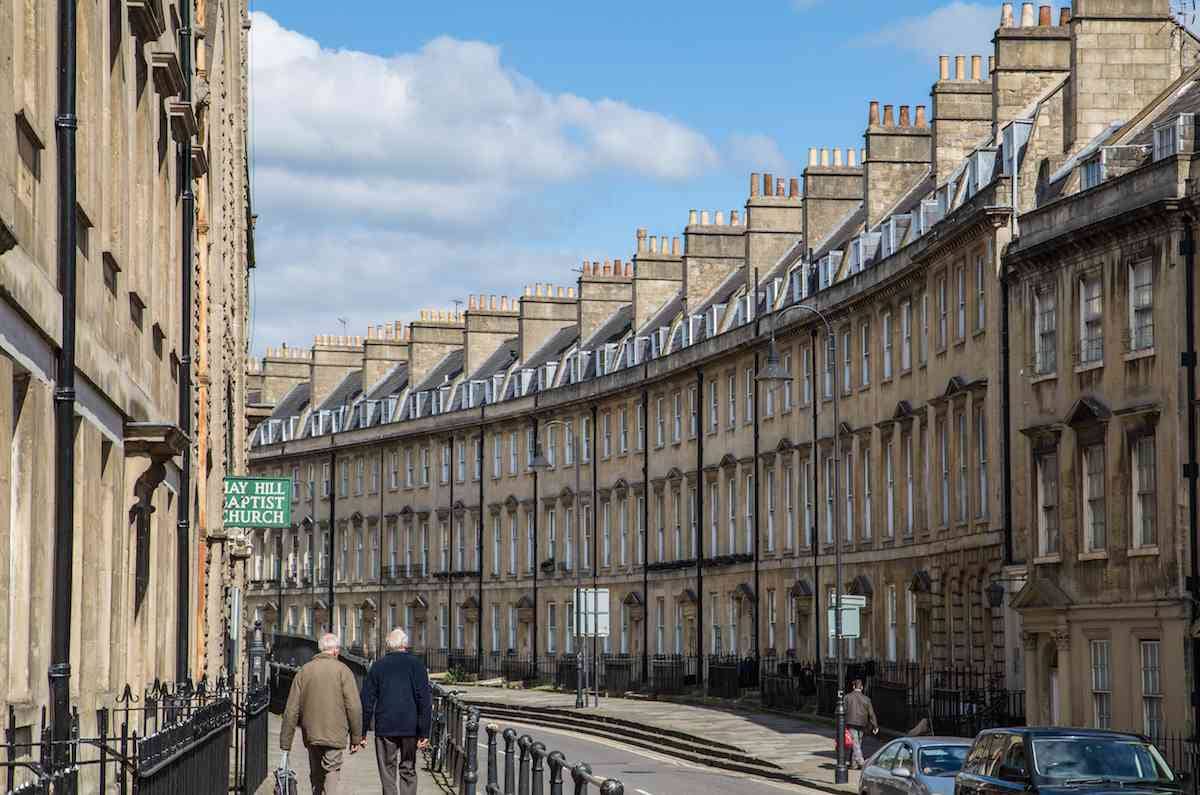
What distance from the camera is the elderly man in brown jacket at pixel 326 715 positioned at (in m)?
18.5

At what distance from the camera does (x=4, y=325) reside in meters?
11.9

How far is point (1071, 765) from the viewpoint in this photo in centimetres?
1950

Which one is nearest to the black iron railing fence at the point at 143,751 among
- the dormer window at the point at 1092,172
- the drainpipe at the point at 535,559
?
the dormer window at the point at 1092,172

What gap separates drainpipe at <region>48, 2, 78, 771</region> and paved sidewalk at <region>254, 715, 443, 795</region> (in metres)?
10.3

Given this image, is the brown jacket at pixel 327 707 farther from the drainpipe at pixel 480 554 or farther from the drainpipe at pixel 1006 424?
the drainpipe at pixel 480 554

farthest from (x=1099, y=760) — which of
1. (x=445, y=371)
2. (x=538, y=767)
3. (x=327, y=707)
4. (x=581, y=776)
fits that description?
(x=445, y=371)

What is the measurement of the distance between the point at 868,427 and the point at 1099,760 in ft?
111

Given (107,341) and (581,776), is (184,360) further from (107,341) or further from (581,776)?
(581,776)

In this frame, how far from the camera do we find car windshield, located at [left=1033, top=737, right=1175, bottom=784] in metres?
19.3

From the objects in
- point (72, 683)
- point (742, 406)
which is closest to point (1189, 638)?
point (72, 683)

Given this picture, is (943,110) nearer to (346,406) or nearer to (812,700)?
(812,700)

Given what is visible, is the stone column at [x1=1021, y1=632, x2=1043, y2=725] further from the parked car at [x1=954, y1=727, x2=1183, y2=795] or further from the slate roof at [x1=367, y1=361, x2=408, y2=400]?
the slate roof at [x1=367, y1=361, x2=408, y2=400]

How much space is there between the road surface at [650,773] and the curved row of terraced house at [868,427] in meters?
6.12

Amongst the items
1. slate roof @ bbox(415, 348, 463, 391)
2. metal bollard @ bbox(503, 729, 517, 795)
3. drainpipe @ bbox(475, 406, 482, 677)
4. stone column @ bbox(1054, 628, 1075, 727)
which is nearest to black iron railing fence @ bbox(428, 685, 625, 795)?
metal bollard @ bbox(503, 729, 517, 795)
